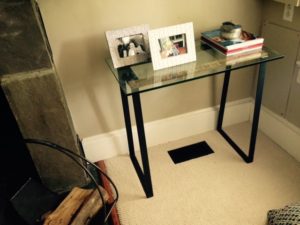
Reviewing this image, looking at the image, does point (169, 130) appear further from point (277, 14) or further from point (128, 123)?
point (277, 14)

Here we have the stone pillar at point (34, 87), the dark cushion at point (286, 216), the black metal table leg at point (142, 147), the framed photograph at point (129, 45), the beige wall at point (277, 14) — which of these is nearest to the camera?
the dark cushion at point (286, 216)

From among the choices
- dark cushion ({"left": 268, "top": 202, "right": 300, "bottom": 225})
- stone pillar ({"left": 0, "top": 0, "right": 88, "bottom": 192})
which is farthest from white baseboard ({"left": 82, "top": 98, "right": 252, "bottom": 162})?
dark cushion ({"left": 268, "top": 202, "right": 300, "bottom": 225})

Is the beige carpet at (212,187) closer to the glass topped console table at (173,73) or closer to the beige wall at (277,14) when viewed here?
the glass topped console table at (173,73)

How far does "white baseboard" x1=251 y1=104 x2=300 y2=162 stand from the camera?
1.78m

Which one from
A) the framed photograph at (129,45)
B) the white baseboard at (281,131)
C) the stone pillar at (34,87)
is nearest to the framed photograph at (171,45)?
the framed photograph at (129,45)

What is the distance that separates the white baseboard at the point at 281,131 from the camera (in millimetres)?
1784

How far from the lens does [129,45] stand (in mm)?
1435

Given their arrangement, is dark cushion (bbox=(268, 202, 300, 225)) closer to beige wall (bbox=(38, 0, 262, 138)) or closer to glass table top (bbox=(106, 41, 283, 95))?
glass table top (bbox=(106, 41, 283, 95))

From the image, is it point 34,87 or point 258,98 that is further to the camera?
point 258,98

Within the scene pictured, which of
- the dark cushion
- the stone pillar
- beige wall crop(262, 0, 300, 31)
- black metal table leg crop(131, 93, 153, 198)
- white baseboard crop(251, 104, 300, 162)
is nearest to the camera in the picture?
the dark cushion

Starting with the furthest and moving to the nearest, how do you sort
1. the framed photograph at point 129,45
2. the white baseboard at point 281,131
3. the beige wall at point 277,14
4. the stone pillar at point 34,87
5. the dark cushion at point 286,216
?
1. the white baseboard at point 281,131
2. the beige wall at point 277,14
3. the framed photograph at point 129,45
4. the stone pillar at point 34,87
5. the dark cushion at point 286,216

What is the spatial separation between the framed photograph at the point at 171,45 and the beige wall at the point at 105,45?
300 millimetres

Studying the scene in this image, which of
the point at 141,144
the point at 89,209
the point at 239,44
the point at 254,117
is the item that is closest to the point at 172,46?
the point at 239,44

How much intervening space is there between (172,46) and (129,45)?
0.76 feet
